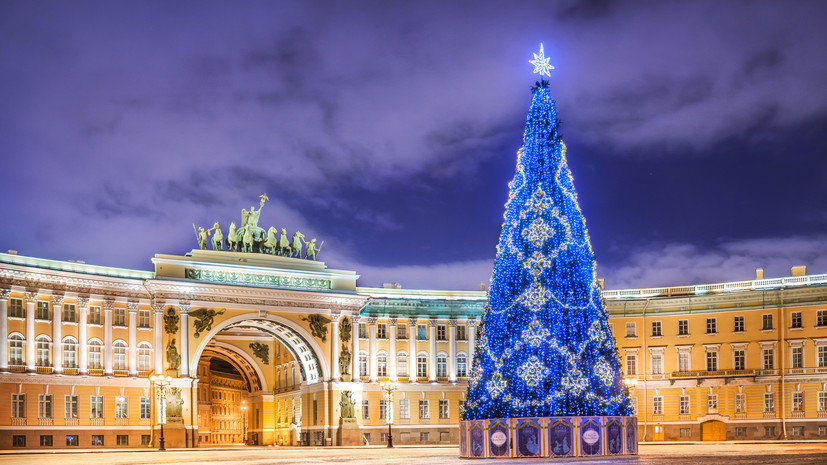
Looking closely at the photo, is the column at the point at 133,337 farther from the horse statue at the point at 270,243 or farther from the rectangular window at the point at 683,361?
the rectangular window at the point at 683,361

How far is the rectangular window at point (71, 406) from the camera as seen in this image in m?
67.0

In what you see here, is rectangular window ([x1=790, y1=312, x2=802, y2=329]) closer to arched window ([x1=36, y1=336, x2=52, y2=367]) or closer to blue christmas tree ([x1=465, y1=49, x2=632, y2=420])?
blue christmas tree ([x1=465, y1=49, x2=632, y2=420])

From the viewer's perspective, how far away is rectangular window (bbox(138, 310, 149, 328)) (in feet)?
233

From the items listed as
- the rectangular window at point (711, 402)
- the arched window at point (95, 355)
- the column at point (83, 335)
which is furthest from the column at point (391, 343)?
the rectangular window at point (711, 402)

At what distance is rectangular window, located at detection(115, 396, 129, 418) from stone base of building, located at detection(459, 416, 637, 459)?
3654cm

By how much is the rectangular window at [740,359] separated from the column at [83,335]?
155 feet

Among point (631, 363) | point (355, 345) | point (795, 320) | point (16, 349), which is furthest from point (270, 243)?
point (795, 320)

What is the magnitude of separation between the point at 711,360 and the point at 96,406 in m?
45.4

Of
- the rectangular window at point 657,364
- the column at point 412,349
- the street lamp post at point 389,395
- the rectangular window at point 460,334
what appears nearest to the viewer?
the street lamp post at point 389,395

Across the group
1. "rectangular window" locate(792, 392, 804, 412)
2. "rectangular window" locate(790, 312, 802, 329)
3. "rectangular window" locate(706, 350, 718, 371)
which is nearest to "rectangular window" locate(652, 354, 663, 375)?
"rectangular window" locate(706, 350, 718, 371)

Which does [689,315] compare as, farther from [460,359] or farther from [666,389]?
[460,359]

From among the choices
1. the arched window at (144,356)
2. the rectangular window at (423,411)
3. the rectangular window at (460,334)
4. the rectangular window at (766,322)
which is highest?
the rectangular window at (766,322)

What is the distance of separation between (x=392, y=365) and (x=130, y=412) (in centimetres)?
2115

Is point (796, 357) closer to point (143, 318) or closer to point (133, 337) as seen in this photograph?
point (143, 318)
